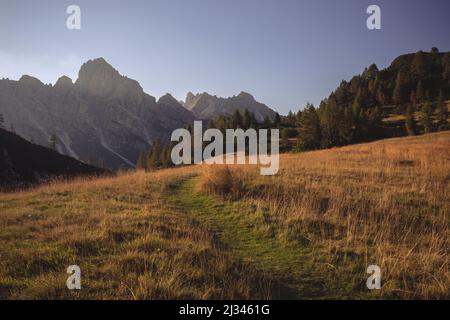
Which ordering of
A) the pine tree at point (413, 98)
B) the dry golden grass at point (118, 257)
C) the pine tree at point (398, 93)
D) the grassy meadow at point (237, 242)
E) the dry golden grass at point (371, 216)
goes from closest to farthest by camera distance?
the dry golden grass at point (118, 257), the grassy meadow at point (237, 242), the dry golden grass at point (371, 216), the pine tree at point (413, 98), the pine tree at point (398, 93)

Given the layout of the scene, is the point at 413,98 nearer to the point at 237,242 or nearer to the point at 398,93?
the point at 398,93

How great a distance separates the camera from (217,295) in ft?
14.2

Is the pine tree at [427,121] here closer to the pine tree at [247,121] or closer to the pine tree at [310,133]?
the pine tree at [310,133]

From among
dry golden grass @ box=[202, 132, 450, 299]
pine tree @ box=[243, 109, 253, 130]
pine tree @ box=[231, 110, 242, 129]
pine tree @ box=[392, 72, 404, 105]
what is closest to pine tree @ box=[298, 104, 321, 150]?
pine tree @ box=[243, 109, 253, 130]

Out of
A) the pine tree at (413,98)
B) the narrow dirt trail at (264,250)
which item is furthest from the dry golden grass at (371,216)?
the pine tree at (413,98)

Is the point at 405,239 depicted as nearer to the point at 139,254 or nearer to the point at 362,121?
the point at 139,254

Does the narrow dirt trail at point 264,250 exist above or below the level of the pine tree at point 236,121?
below

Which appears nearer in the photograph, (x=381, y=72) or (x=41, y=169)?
(x=41, y=169)

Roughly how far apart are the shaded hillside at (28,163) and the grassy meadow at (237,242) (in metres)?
39.1

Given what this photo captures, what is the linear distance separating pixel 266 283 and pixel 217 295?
91 centimetres

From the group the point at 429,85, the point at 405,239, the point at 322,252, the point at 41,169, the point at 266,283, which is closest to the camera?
the point at 266,283

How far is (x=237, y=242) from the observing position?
689cm

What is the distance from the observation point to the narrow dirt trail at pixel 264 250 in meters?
4.82
